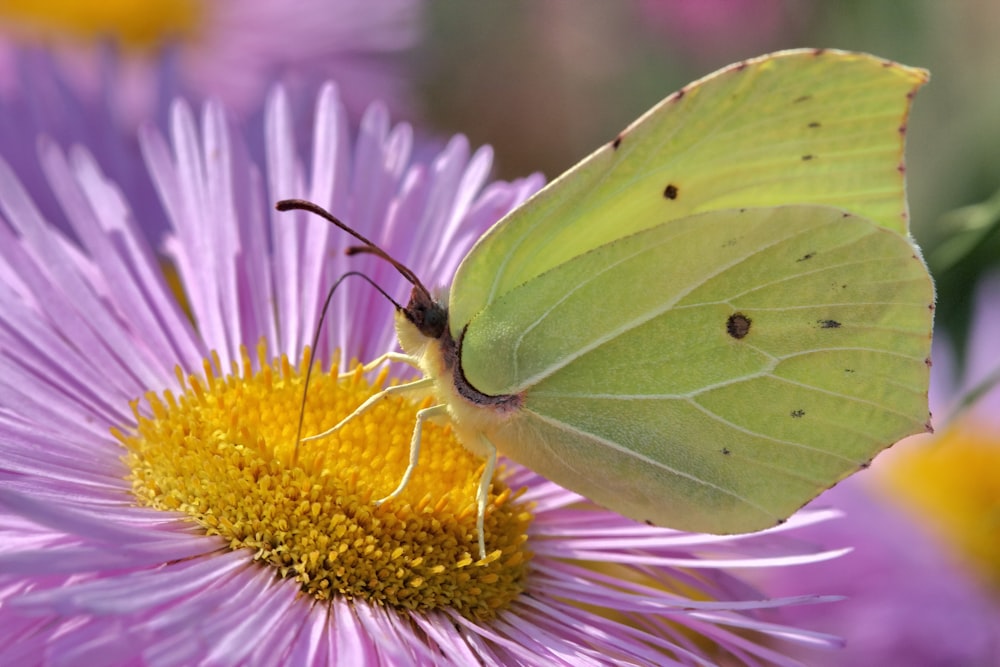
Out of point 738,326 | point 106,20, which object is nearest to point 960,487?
point 738,326

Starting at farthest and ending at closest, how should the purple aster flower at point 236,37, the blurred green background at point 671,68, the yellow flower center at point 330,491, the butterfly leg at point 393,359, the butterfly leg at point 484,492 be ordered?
the purple aster flower at point 236,37
the blurred green background at point 671,68
the butterfly leg at point 393,359
the butterfly leg at point 484,492
the yellow flower center at point 330,491

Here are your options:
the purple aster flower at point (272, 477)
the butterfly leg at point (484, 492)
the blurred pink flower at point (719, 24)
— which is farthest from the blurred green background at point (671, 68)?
the butterfly leg at point (484, 492)

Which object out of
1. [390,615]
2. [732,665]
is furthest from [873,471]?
[390,615]

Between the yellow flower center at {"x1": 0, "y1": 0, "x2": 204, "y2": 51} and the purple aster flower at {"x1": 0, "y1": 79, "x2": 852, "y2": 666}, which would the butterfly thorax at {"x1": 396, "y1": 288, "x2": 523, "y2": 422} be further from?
the yellow flower center at {"x1": 0, "y1": 0, "x2": 204, "y2": 51}

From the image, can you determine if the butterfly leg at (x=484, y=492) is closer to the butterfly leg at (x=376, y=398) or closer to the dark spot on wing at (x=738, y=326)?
the butterfly leg at (x=376, y=398)

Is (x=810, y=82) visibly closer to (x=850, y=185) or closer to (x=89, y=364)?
(x=850, y=185)

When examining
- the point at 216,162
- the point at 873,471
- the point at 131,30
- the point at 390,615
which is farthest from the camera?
the point at 131,30

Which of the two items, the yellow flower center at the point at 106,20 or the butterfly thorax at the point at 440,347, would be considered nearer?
the butterfly thorax at the point at 440,347
